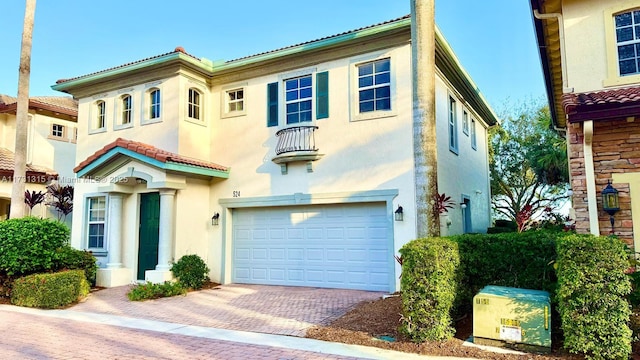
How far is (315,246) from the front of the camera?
11.7 m

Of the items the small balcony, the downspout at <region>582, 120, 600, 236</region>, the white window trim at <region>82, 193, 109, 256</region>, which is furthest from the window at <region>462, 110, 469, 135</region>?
the white window trim at <region>82, 193, 109, 256</region>

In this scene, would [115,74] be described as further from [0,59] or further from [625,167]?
[625,167]

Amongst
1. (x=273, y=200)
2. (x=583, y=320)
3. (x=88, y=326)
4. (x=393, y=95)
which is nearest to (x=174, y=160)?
(x=273, y=200)

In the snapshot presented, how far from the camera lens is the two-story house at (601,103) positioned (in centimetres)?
729

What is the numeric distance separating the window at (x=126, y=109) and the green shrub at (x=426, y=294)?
439 inches

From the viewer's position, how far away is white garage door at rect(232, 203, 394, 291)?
35.9 feet

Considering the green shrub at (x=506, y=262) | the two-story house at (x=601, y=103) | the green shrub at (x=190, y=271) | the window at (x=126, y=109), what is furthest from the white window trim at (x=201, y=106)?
the two-story house at (x=601, y=103)

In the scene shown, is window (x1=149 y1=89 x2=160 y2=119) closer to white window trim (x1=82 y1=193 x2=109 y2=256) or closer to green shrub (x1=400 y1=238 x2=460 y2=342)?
white window trim (x1=82 y1=193 x2=109 y2=256)

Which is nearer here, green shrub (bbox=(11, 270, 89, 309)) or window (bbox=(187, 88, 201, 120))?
green shrub (bbox=(11, 270, 89, 309))

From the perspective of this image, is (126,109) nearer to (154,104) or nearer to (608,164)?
(154,104)

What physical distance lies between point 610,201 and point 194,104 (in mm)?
10805

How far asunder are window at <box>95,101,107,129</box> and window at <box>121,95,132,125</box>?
91 centimetres

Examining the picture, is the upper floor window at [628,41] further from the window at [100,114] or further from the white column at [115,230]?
the window at [100,114]

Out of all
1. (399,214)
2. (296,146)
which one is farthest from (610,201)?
(296,146)
